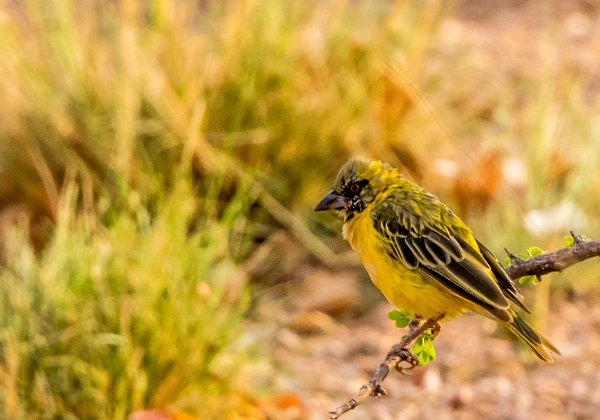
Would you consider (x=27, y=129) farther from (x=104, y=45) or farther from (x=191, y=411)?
(x=191, y=411)

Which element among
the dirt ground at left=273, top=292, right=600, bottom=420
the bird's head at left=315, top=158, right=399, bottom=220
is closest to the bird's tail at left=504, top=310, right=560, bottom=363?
the bird's head at left=315, top=158, right=399, bottom=220

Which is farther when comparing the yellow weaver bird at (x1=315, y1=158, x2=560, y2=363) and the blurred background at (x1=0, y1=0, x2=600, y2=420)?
the blurred background at (x1=0, y1=0, x2=600, y2=420)

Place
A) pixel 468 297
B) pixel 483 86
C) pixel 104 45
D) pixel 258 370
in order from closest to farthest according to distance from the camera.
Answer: pixel 468 297, pixel 258 370, pixel 104 45, pixel 483 86

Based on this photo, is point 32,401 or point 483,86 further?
point 483,86

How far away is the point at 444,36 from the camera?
32.6 ft

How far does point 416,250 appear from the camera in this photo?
295 centimetres

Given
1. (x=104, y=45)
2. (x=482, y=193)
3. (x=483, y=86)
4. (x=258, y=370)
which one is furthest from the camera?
(x=483, y=86)

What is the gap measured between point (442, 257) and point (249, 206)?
364 centimetres

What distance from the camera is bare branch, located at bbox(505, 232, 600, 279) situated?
2.44 m

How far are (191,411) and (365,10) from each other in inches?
149

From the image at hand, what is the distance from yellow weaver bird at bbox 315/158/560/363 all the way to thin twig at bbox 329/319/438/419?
11 cm

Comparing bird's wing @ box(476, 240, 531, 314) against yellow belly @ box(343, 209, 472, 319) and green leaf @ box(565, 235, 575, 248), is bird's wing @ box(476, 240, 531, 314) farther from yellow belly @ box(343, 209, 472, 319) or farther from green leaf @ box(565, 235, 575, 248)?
green leaf @ box(565, 235, 575, 248)

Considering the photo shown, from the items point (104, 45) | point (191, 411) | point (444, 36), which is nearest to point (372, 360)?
point (191, 411)

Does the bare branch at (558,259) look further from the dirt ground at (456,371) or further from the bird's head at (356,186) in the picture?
the dirt ground at (456,371)
